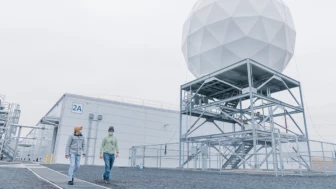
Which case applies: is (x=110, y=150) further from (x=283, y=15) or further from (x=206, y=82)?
(x=283, y=15)

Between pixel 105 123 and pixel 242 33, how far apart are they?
13.6 meters

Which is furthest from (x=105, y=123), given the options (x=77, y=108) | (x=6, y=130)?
(x=6, y=130)

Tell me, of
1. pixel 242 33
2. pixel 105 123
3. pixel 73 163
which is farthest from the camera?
pixel 105 123

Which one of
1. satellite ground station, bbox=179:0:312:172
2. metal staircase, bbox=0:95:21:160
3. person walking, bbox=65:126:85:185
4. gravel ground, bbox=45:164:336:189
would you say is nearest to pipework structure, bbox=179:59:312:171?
satellite ground station, bbox=179:0:312:172

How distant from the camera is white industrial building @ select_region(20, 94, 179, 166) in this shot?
752 inches

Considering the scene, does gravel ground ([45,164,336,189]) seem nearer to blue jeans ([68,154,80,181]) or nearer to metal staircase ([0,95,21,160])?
blue jeans ([68,154,80,181])

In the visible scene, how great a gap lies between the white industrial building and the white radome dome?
8628mm

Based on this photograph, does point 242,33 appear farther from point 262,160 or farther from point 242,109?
point 262,160

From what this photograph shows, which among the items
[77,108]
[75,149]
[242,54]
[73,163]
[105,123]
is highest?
[242,54]

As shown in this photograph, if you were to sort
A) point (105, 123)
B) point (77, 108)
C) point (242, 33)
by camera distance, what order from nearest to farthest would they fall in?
point (242, 33)
point (77, 108)
point (105, 123)

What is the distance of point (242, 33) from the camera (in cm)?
1387

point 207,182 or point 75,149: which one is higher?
point 75,149

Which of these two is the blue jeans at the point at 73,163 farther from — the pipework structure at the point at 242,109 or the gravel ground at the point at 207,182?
the pipework structure at the point at 242,109

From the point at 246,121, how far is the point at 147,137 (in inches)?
370
